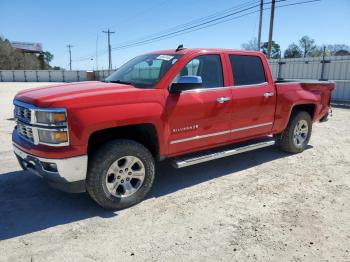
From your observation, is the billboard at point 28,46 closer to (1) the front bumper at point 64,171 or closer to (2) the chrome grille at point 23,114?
(2) the chrome grille at point 23,114

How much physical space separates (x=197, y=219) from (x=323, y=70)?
51.7 feet

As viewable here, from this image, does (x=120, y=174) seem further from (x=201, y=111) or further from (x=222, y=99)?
(x=222, y=99)

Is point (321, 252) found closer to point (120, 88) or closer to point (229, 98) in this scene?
point (229, 98)

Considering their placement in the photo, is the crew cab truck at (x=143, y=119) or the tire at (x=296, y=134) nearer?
the crew cab truck at (x=143, y=119)

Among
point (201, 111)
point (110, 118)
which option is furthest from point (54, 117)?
point (201, 111)

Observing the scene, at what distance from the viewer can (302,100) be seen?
591 centimetres

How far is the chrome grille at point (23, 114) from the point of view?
352cm

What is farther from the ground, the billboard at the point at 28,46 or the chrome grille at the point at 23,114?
the billboard at the point at 28,46

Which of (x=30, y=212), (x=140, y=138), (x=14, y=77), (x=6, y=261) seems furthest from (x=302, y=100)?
(x=14, y=77)

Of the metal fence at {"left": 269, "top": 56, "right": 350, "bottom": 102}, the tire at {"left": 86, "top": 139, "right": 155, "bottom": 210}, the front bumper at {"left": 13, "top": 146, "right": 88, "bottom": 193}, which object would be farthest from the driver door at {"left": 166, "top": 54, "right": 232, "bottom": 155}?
the metal fence at {"left": 269, "top": 56, "right": 350, "bottom": 102}

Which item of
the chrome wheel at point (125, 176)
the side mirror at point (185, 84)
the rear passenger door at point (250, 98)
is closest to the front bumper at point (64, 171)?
the chrome wheel at point (125, 176)

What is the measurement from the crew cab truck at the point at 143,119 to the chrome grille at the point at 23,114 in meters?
0.01

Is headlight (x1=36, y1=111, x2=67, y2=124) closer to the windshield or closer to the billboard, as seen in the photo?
the windshield

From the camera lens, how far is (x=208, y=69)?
467 centimetres
